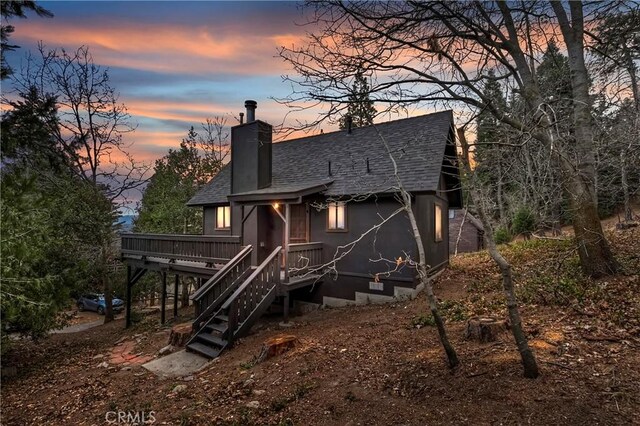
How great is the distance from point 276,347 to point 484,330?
13.2ft

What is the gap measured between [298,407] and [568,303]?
19.5ft

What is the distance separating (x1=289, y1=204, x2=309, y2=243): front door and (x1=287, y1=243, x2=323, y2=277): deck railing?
0.87m

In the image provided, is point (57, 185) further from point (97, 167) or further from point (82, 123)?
point (82, 123)

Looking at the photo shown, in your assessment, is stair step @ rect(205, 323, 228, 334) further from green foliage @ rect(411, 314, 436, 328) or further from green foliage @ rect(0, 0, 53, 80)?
green foliage @ rect(0, 0, 53, 80)

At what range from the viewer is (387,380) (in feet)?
15.2

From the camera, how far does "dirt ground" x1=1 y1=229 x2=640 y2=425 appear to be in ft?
11.8

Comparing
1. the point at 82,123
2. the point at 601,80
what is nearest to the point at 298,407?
the point at 601,80

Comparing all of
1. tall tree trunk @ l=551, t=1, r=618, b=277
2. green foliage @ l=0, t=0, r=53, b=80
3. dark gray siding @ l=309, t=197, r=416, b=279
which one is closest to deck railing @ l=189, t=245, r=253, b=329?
dark gray siding @ l=309, t=197, r=416, b=279

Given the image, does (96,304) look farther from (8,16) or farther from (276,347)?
(276,347)

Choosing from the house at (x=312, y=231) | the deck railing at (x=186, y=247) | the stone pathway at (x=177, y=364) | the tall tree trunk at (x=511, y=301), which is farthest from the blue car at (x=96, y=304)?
the tall tree trunk at (x=511, y=301)

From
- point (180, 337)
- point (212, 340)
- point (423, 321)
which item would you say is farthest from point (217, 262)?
point (423, 321)

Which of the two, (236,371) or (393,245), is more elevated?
(393,245)

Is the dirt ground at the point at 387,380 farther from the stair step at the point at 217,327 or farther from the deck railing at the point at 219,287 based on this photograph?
the deck railing at the point at 219,287

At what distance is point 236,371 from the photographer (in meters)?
6.23
